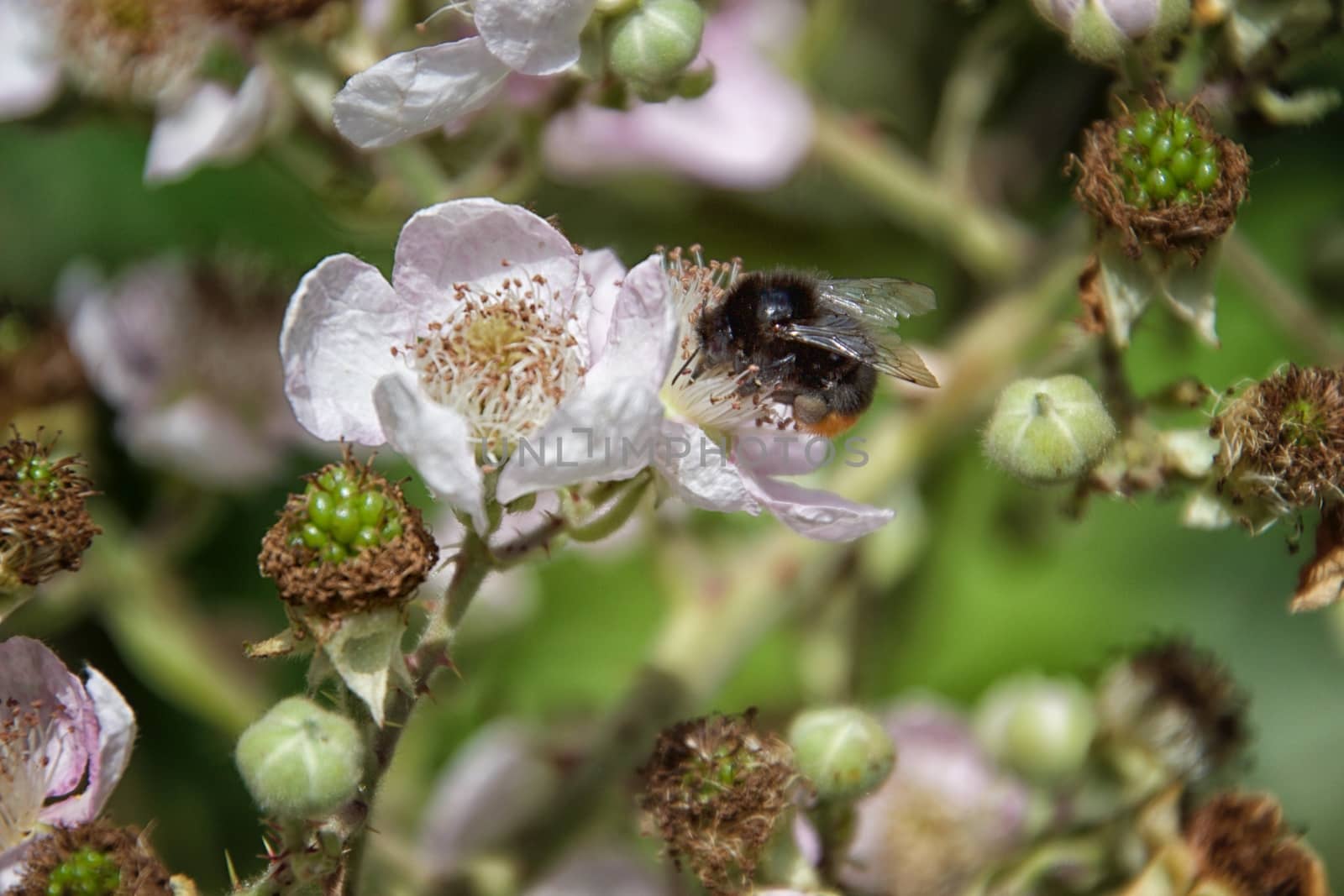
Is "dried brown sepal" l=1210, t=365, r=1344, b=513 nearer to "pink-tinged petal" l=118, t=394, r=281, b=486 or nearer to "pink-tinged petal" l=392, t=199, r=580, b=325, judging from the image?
"pink-tinged petal" l=392, t=199, r=580, b=325

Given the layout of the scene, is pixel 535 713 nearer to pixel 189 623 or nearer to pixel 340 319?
pixel 189 623

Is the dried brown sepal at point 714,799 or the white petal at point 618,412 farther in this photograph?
the dried brown sepal at point 714,799

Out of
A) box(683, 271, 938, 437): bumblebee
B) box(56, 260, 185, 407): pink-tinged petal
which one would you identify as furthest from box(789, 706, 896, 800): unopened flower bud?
box(56, 260, 185, 407): pink-tinged petal

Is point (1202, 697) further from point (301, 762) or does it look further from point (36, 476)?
point (36, 476)

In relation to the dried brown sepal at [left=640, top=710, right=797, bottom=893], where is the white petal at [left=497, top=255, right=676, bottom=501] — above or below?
above

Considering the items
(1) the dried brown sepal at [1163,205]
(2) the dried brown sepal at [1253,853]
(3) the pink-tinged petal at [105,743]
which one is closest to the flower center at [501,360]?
(3) the pink-tinged petal at [105,743]

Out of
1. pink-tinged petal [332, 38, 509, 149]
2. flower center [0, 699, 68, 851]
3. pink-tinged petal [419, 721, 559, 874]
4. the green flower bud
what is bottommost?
pink-tinged petal [419, 721, 559, 874]

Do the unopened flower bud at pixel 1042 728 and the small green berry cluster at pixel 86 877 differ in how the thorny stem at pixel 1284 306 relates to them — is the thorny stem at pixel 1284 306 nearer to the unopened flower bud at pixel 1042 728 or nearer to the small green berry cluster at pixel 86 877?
the unopened flower bud at pixel 1042 728

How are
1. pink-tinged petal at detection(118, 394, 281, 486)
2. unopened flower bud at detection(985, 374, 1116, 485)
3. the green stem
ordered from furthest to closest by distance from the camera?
pink-tinged petal at detection(118, 394, 281, 486), the green stem, unopened flower bud at detection(985, 374, 1116, 485)
